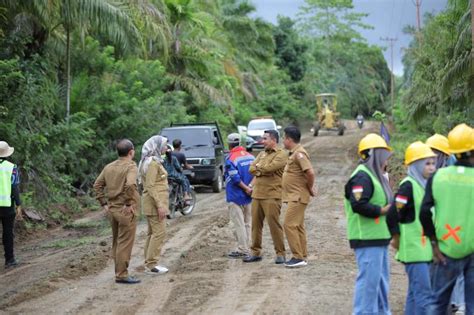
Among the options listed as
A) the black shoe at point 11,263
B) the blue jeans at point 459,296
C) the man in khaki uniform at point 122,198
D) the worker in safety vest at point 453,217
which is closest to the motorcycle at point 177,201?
the black shoe at point 11,263

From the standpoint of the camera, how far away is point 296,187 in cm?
1025

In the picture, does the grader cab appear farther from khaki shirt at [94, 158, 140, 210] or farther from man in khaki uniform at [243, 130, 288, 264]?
khaki shirt at [94, 158, 140, 210]

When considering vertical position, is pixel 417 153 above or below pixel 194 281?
above

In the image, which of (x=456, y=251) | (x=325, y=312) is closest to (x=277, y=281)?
(x=325, y=312)

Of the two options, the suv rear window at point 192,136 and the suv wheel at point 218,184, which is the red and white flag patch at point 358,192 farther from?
the suv wheel at point 218,184

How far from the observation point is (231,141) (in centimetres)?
1146

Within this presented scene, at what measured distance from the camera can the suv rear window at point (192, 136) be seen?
858 inches

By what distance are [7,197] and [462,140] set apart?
770 cm

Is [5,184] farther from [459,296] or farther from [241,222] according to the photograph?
[459,296]

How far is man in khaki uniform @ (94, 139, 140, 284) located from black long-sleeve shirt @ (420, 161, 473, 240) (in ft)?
15.6

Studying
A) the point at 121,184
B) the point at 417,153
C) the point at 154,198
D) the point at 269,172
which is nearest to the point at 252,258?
the point at 269,172

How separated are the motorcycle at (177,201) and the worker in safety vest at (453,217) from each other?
10742 mm

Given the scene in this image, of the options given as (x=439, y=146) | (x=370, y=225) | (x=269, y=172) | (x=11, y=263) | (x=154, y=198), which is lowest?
(x=11, y=263)

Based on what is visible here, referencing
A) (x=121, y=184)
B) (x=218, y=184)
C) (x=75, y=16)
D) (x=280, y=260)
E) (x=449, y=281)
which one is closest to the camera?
(x=449, y=281)
